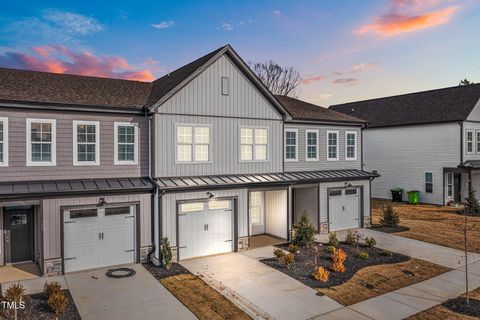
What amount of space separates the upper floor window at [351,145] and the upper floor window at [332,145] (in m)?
0.87

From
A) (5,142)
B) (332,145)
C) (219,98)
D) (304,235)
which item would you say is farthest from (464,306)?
(5,142)

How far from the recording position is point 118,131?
13859mm

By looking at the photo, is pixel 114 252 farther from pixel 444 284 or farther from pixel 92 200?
pixel 444 284

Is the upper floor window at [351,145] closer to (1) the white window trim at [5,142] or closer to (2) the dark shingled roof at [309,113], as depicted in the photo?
(2) the dark shingled roof at [309,113]

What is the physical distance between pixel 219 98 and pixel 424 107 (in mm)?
22061

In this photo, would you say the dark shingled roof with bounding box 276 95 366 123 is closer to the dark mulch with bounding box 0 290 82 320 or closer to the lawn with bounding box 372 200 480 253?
the lawn with bounding box 372 200 480 253

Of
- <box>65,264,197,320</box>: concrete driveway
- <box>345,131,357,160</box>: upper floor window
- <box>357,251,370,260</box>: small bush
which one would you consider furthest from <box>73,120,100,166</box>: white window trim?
<box>345,131,357,160</box>: upper floor window

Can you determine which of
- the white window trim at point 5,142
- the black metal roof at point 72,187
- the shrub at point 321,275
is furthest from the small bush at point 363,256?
the white window trim at point 5,142

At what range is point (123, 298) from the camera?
10.1m

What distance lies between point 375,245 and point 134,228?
11.3 meters

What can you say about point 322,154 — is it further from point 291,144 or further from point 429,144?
point 429,144

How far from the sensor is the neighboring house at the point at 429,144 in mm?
26172

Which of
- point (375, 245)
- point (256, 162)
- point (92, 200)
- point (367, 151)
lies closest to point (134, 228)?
point (92, 200)

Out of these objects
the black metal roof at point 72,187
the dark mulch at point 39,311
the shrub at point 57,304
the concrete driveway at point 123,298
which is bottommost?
the concrete driveway at point 123,298
